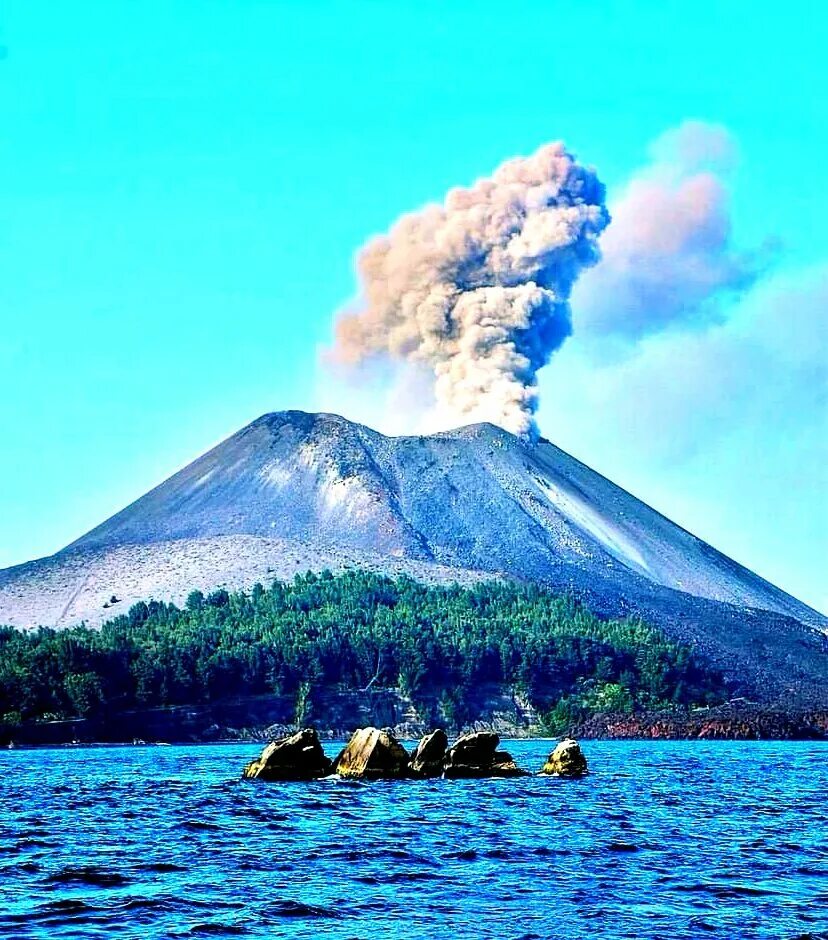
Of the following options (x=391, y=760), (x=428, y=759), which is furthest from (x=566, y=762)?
(x=391, y=760)

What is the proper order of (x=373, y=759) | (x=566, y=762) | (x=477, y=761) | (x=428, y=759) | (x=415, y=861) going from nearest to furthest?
(x=415, y=861) < (x=373, y=759) < (x=428, y=759) < (x=477, y=761) < (x=566, y=762)

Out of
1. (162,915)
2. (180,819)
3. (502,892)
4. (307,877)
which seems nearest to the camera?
(162,915)

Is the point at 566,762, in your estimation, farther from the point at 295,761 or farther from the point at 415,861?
the point at 415,861

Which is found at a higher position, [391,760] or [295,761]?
[391,760]

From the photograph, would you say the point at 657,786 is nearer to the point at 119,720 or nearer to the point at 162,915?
the point at 162,915

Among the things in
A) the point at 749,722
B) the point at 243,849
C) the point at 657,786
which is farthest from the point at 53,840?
the point at 749,722

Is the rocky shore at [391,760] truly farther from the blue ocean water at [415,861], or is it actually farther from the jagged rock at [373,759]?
the blue ocean water at [415,861]

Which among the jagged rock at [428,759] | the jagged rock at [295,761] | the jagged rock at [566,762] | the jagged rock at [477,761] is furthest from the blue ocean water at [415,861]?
the jagged rock at [566,762]
